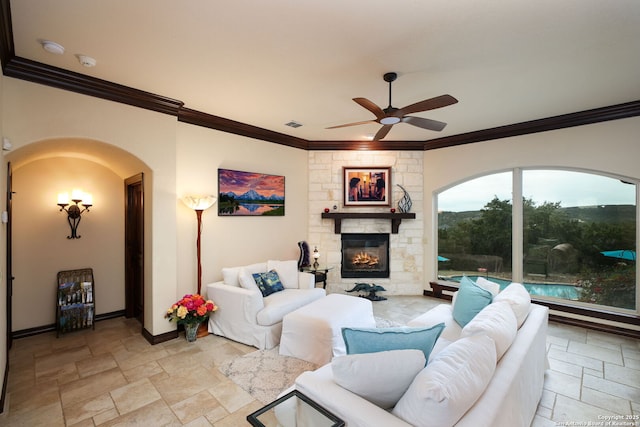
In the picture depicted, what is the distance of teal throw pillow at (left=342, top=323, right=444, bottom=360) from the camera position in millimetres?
1549

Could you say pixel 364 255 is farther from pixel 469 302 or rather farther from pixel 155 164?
pixel 155 164

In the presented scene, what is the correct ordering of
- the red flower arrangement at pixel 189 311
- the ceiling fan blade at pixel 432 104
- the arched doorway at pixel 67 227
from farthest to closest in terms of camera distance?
1. the arched doorway at pixel 67 227
2. the red flower arrangement at pixel 189 311
3. the ceiling fan blade at pixel 432 104

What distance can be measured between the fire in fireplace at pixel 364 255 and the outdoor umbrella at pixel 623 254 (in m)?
3.08

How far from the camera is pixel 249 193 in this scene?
4.63 m

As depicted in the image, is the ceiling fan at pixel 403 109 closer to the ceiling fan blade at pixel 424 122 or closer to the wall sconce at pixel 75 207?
the ceiling fan blade at pixel 424 122

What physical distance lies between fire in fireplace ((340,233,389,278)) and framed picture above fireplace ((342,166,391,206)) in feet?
→ 2.05

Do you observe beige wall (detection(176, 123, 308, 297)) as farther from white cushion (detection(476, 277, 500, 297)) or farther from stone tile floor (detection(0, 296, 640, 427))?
white cushion (detection(476, 277, 500, 297))

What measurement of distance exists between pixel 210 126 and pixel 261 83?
1.39m

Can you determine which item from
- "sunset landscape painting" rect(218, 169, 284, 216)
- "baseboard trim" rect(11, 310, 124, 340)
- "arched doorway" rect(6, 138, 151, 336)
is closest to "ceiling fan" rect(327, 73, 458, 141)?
"sunset landscape painting" rect(218, 169, 284, 216)

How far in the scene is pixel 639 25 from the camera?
2127 millimetres

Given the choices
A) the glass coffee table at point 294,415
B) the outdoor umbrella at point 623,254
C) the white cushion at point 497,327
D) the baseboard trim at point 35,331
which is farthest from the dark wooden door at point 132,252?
the outdoor umbrella at point 623,254

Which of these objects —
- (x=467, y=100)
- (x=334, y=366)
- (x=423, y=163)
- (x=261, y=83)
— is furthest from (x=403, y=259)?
(x=334, y=366)

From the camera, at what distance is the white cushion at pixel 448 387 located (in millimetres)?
1183

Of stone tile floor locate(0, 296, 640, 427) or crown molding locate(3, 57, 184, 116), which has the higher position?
crown molding locate(3, 57, 184, 116)
